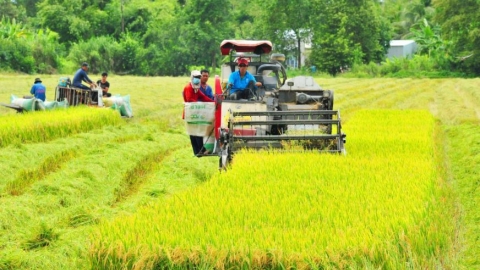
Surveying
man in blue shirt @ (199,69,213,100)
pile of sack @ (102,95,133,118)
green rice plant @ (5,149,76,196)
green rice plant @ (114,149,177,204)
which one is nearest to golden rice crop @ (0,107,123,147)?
pile of sack @ (102,95,133,118)

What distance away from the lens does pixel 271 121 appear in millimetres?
10547

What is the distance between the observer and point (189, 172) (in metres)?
11.6

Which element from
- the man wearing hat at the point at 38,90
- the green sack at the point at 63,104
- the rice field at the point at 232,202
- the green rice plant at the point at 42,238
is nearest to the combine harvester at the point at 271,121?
the rice field at the point at 232,202

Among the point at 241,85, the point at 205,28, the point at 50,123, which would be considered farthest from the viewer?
the point at 205,28

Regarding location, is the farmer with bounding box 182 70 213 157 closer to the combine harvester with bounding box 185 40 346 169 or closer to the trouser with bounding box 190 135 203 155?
the trouser with bounding box 190 135 203 155

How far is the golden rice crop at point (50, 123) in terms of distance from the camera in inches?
531

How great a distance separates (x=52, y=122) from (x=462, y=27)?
3793 centimetres

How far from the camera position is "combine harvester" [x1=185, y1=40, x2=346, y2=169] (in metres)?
10.5

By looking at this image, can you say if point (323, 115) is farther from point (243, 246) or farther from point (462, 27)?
point (462, 27)

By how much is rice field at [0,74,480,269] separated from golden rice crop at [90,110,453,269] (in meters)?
0.01

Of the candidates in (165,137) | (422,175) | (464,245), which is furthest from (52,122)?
(464,245)

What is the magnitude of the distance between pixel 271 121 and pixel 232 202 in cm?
390

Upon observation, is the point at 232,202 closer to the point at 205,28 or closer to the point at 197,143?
the point at 197,143

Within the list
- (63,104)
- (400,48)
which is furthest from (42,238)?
(400,48)
